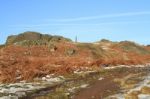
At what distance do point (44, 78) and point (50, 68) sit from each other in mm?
6128

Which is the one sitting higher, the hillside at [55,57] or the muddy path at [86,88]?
the hillside at [55,57]

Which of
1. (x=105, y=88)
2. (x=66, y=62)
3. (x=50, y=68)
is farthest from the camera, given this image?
(x=66, y=62)

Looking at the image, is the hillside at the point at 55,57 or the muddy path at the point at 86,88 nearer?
the muddy path at the point at 86,88

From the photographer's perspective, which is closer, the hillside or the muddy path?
the muddy path

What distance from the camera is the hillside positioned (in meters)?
57.7

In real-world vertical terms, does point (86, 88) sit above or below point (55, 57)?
below

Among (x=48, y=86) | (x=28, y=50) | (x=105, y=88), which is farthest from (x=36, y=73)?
(x=28, y=50)

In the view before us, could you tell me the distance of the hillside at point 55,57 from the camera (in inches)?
2270

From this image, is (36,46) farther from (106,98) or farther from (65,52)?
(106,98)

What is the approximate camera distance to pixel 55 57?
238 feet

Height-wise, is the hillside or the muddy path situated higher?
the hillside

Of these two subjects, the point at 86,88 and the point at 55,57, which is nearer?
the point at 86,88

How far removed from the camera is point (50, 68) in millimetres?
60844

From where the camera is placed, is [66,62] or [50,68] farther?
[66,62]
